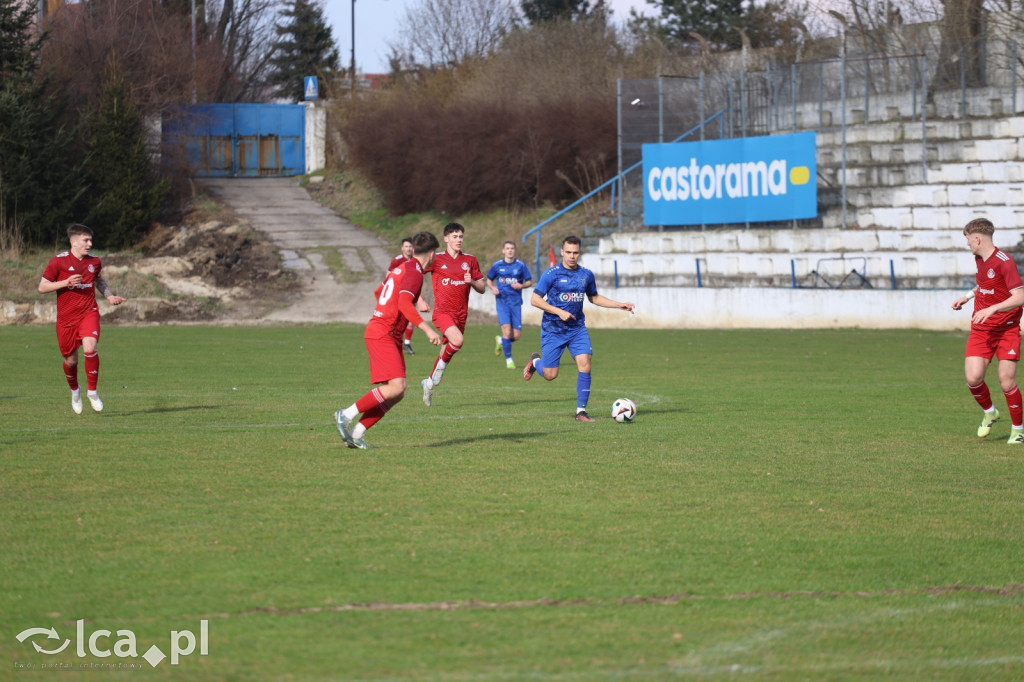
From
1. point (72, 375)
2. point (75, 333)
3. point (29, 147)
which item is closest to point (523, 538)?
point (72, 375)

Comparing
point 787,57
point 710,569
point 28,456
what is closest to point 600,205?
point 787,57

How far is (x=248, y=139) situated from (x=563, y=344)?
129 ft

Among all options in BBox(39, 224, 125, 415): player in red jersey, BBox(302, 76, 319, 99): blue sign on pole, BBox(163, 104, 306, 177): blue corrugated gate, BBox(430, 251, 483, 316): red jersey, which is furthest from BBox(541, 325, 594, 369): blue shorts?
BBox(302, 76, 319, 99): blue sign on pole

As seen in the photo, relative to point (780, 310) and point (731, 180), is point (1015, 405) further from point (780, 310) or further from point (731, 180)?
point (731, 180)

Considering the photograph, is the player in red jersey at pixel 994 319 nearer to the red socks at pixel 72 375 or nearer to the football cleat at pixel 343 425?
the football cleat at pixel 343 425

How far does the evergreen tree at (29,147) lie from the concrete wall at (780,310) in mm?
16302

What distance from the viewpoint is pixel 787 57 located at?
40.5 m

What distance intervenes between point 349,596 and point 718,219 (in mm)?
27575

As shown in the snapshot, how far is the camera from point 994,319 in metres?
10.5

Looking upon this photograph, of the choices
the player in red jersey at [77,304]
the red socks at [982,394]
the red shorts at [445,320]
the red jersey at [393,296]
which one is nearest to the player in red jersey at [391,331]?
the red jersey at [393,296]

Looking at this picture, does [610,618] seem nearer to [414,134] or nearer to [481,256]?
[481,256]

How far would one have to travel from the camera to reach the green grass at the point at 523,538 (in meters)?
4.74

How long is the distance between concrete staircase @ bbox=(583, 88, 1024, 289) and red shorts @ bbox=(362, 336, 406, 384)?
2092 cm

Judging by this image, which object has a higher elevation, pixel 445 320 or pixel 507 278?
pixel 507 278
